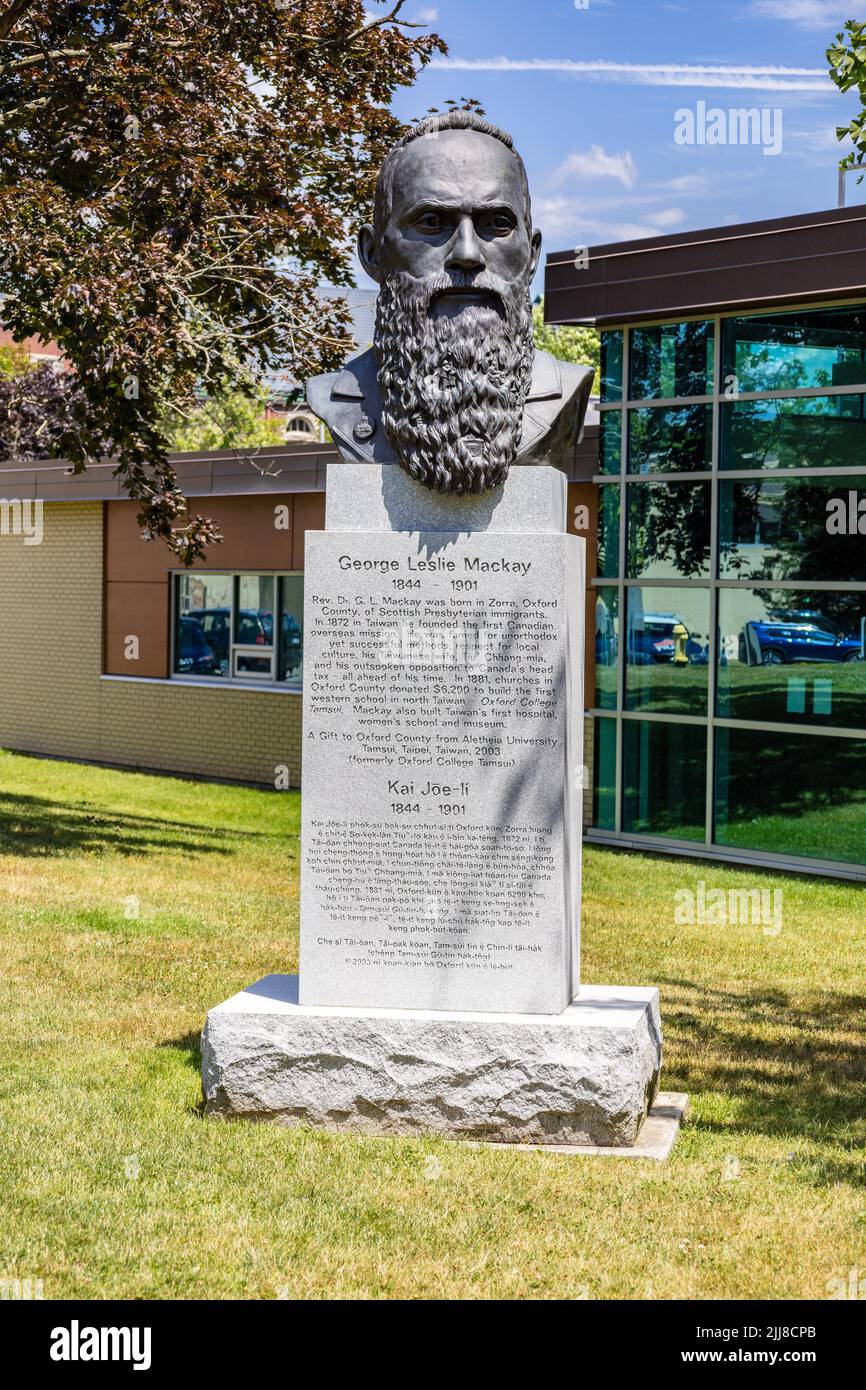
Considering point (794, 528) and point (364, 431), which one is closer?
point (364, 431)

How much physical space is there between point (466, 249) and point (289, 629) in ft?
41.7

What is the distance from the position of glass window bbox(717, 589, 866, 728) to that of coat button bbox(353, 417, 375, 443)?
297 inches

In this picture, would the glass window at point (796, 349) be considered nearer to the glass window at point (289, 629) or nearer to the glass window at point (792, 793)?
the glass window at point (792, 793)

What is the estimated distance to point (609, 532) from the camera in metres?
14.7

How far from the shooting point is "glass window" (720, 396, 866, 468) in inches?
509

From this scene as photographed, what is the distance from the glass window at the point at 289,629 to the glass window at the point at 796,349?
21.5 feet

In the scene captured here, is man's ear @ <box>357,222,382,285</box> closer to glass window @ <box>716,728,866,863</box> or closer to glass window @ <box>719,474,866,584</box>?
glass window @ <box>719,474,866,584</box>

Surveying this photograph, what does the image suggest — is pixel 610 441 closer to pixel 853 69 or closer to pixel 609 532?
pixel 609 532

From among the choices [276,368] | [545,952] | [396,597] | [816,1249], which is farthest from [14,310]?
[816,1249]

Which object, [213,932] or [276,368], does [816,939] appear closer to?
[213,932]

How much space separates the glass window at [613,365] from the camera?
14.5 m

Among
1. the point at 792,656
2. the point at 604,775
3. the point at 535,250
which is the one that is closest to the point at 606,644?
the point at 604,775

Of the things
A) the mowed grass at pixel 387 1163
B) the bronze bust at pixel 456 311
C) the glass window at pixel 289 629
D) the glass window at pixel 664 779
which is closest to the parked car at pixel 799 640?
the glass window at pixel 664 779

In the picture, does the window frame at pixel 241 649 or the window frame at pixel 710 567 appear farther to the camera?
the window frame at pixel 241 649
